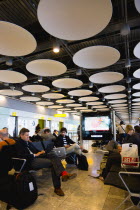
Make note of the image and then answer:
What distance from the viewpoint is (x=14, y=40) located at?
327 centimetres

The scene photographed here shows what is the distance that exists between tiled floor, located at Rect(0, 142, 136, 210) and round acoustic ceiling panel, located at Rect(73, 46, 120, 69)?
10.0 ft

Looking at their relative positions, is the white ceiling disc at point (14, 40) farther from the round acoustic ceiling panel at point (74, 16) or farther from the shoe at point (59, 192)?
the shoe at point (59, 192)

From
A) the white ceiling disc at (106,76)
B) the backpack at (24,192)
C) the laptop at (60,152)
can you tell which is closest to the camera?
the backpack at (24,192)

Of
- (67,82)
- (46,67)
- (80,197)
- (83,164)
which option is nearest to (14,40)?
(46,67)

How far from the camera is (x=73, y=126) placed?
26.0 metres

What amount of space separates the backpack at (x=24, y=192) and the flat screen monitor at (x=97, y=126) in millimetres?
7485

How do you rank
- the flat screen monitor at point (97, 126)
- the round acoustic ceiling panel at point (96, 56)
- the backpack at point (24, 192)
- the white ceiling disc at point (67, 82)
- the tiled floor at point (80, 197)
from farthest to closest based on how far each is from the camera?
1. the flat screen monitor at point (97, 126)
2. the white ceiling disc at point (67, 82)
3. the round acoustic ceiling panel at point (96, 56)
4. the tiled floor at point (80, 197)
5. the backpack at point (24, 192)

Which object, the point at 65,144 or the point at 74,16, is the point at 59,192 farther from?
Answer: the point at 74,16

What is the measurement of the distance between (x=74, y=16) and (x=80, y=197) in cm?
317

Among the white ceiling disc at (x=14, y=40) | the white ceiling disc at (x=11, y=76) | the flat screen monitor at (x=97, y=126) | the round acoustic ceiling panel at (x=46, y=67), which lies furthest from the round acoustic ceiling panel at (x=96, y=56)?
the flat screen monitor at (x=97, y=126)

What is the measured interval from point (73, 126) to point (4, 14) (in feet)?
76.0

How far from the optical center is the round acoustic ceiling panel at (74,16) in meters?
2.37

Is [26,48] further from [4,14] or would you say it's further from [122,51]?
[122,51]

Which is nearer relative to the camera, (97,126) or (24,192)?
(24,192)
